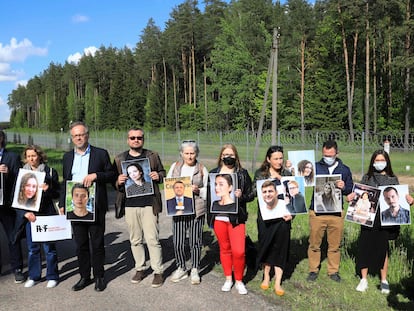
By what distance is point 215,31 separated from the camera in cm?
5378

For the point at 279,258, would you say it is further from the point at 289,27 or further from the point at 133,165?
the point at 289,27

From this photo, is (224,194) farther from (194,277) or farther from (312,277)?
(312,277)

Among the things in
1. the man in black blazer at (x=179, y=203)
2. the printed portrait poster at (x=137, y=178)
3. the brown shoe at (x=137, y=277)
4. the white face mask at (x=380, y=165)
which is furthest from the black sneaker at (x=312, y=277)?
the printed portrait poster at (x=137, y=178)

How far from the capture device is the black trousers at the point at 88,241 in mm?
Answer: 4777

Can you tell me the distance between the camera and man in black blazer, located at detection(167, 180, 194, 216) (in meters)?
4.83

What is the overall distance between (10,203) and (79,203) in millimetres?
1037

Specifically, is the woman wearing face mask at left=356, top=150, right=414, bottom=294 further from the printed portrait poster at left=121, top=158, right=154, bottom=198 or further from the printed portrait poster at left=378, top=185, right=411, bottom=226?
the printed portrait poster at left=121, top=158, right=154, bottom=198

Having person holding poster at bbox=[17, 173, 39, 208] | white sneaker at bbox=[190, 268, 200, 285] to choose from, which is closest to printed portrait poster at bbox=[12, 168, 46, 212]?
person holding poster at bbox=[17, 173, 39, 208]

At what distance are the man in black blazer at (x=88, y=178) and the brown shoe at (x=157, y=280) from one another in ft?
2.01

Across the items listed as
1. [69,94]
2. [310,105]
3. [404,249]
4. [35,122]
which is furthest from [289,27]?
[35,122]

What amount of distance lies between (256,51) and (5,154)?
43.6m

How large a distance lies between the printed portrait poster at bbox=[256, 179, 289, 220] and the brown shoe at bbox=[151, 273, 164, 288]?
5.07 ft

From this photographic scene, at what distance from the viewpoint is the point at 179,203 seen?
4863mm

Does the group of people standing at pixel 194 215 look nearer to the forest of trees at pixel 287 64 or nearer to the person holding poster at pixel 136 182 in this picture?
the person holding poster at pixel 136 182
